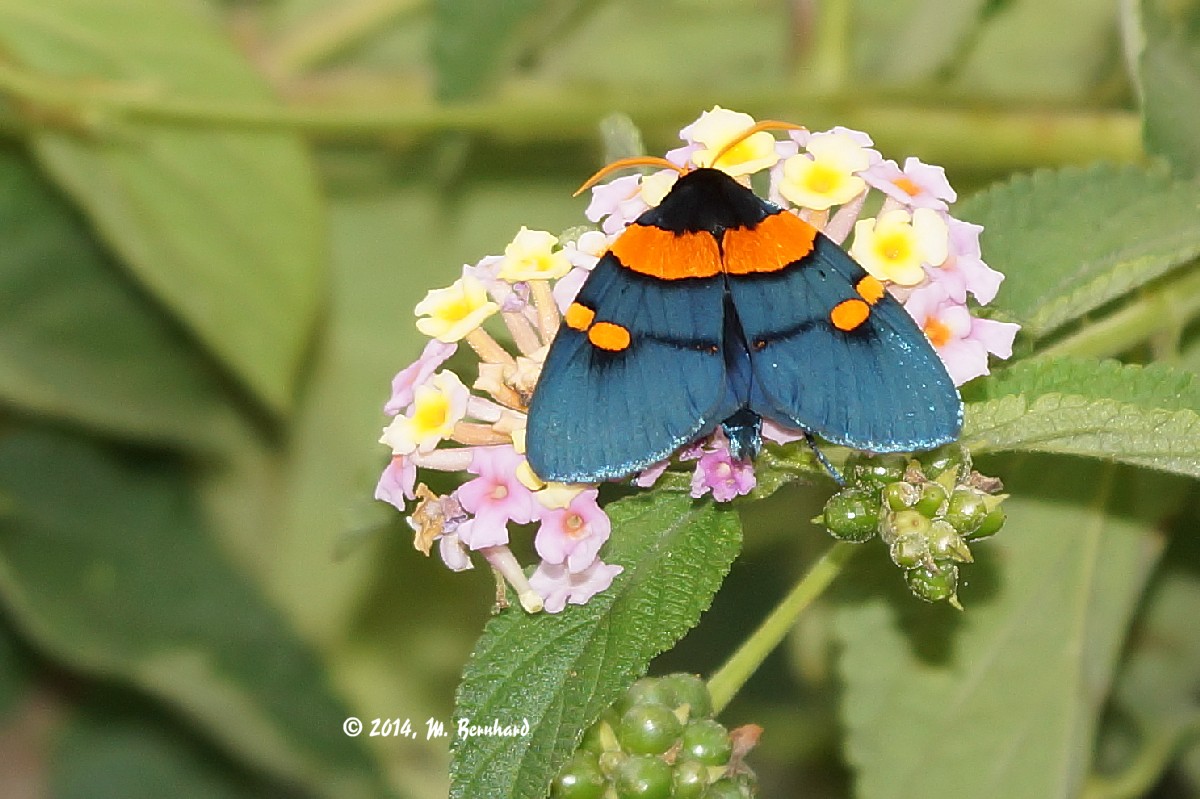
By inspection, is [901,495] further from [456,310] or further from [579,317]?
[456,310]

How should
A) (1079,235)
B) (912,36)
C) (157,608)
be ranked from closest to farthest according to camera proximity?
(1079,235) → (912,36) → (157,608)

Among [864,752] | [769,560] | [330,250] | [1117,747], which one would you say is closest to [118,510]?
[330,250]

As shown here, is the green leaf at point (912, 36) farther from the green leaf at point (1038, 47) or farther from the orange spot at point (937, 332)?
the orange spot at point (937, 332)

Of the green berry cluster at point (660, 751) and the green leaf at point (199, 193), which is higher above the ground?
the green leaf at point (199, 193)

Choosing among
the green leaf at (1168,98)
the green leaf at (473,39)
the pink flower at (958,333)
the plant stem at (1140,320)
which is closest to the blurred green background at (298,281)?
the green leaf at (473,39)

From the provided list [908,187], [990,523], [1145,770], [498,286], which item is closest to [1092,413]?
[990,523]

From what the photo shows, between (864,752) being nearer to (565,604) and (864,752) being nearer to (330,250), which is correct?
(565,604)
